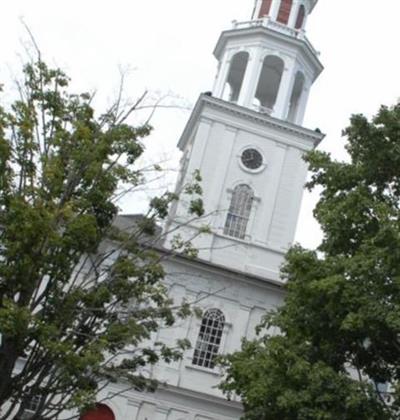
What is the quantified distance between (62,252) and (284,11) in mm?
22913

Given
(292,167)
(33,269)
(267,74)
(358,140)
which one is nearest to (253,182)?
(292,167)

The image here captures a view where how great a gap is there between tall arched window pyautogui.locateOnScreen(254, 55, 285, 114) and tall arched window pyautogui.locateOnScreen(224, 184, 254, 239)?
147 inches

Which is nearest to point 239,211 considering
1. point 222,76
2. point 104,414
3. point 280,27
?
point 222,76

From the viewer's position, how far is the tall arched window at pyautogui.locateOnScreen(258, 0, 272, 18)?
32000 millimetres

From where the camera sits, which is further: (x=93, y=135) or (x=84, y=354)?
(x=93, y=135)

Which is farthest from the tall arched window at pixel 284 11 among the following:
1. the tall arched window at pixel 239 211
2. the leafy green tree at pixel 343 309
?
the leafy green tree at pixel 343 309

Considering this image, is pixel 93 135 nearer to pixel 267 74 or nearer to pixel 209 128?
pixel 209 128

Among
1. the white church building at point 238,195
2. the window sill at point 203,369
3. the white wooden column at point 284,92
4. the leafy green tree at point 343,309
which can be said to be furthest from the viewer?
the white wooden column at point 284,92

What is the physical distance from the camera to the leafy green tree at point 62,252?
1152cm

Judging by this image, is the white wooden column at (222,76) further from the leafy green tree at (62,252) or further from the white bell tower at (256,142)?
the leafy green tree at (62,252)

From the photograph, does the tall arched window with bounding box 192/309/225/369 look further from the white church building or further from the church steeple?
the church steeple

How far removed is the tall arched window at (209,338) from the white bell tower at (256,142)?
2068 mm

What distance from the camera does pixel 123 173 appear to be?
1310cm

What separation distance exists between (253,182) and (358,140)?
13042mm
